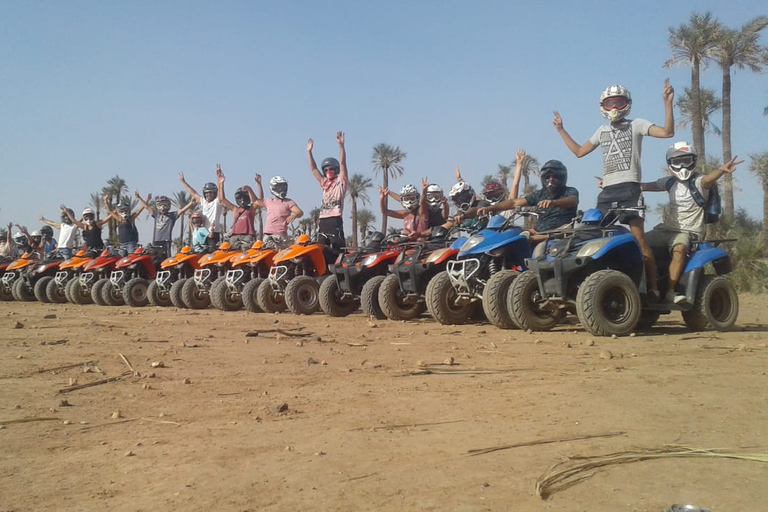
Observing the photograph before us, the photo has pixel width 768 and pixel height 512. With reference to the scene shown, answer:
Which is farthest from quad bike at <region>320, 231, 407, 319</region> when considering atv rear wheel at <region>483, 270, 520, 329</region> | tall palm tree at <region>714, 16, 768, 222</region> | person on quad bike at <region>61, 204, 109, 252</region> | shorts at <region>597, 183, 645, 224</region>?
tall palm tree at <region>714, 16, 768, 222</region>

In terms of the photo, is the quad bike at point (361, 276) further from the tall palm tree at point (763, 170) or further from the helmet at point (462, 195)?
the tall palm tree at point (763, 170)

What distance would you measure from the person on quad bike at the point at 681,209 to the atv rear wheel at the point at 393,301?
3.07 m

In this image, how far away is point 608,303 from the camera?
20.5 ft

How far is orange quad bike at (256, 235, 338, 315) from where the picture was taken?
9.50m

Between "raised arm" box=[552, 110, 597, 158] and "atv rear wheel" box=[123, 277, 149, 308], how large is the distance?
28.4 feet

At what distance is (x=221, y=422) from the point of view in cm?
337

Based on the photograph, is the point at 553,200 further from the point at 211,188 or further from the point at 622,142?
the point at 211,188

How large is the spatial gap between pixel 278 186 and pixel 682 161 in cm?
655

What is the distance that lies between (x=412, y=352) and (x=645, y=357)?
6.02ft

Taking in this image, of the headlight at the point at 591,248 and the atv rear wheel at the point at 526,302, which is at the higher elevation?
the headlight at the point at 591,248

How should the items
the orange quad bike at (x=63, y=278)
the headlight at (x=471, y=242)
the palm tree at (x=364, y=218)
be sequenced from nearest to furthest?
the headlight at (x=471, y=242) < the orange quad bike at (x=63, y=278) < the palm tree at (x=364, y=218)

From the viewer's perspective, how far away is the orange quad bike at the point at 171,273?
468 inches

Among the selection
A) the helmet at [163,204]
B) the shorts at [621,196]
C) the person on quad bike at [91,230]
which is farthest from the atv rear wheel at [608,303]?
the person on quad bike at [91,230]

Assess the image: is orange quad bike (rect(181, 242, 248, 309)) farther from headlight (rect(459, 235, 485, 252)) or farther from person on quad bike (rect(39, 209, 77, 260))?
person on quad bike (rect(39, 209, 77, 260))
